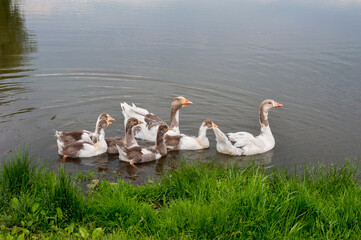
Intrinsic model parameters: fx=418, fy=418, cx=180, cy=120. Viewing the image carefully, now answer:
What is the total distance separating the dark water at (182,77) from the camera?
9836 millimetres

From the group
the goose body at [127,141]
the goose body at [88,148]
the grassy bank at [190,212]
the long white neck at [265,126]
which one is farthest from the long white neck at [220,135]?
the grassy bank at [190,212]

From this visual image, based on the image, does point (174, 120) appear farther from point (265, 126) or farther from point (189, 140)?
point (265, 126)

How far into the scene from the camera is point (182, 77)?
1432cm

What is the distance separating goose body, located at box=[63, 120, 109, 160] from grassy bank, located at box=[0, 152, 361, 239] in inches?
106

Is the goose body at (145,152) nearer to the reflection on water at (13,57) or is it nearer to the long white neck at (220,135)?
the long white neck at (220,135)

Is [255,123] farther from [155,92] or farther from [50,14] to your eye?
[50,14]

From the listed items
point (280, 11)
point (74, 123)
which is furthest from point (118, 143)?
point (280, 11)

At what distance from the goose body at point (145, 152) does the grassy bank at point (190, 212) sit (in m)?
2.58

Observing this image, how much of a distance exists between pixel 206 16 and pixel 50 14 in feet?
33.0

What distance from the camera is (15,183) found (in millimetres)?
5664

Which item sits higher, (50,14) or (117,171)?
(50,14)

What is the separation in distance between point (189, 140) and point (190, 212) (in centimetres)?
449

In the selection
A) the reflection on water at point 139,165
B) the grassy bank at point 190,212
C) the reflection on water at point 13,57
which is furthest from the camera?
the reflection on water at point 13,57

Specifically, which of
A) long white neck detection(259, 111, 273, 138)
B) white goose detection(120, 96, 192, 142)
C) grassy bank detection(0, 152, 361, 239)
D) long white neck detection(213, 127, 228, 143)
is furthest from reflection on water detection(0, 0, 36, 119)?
long white neck detection(259, 111, 273, 138)
